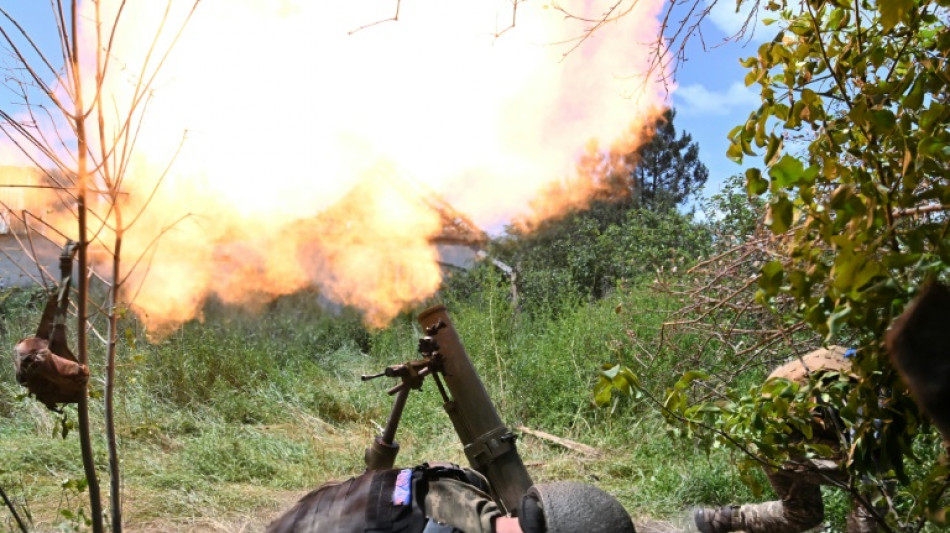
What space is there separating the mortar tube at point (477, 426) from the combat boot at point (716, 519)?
7.31 ft

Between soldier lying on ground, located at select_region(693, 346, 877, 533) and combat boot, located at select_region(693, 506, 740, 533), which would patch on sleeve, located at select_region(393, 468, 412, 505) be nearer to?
soldier lying on ground, located at select_region(693, 346, 877, 533)

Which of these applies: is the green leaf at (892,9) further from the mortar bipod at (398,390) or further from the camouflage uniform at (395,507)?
the mortar bipod at (398,390)

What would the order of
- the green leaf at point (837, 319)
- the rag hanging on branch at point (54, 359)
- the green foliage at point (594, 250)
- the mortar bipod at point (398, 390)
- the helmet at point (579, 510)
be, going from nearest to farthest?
the green leaf at point (837, 319) < the helmet at point (579, 510) < the rag hanging on branch at point (54, 359) < the mortar bipod at point (398, 390) < the green foliage at point (594, 250)

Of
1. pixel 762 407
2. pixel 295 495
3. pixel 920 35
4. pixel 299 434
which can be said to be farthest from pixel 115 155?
pixel 299 434

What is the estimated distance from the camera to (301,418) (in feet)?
27.0

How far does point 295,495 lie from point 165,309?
10.9 ft

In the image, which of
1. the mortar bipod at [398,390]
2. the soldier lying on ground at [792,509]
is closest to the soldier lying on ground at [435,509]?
the mortar bipod at [398,390]

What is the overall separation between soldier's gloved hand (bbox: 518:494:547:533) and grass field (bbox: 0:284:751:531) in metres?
2.84

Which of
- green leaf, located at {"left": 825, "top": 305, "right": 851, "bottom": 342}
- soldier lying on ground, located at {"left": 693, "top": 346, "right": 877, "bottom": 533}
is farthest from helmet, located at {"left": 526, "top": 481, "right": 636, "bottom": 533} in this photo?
soldier lying on ground, located at {"left": 693, "top": 346, "right": 877, "bottom": 533}

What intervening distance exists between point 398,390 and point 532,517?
131 cm

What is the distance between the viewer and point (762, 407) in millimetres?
2055

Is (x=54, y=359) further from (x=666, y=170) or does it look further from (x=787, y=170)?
(x=666, y=170)

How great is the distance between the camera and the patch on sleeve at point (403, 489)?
7.13ft

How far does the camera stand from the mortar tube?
10.0 ft
